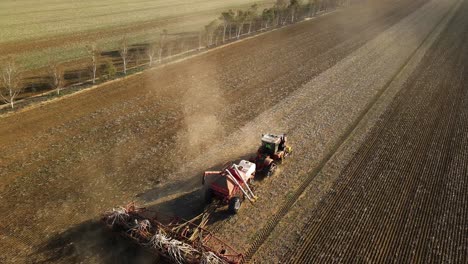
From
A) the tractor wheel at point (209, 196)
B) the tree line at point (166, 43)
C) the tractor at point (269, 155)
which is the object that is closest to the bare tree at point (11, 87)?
the tree line at point (166, 43)

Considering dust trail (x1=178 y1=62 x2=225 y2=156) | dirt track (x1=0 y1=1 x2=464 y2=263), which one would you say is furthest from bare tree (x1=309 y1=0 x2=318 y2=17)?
dust trail (x1=178 y1=62 x2=225 y2=156)

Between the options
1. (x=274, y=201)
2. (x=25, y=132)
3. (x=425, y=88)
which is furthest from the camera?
(x=425, y=88)

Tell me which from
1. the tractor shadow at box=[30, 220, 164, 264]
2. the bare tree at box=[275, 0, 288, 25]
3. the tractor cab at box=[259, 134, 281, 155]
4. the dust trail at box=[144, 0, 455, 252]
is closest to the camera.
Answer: the tractor shadow at box=[30, 220, 164, 264]

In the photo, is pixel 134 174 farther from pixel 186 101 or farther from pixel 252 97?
pixel 252 97

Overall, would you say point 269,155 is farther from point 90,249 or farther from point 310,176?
point 90,249

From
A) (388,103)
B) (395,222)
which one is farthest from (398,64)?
(395,222)

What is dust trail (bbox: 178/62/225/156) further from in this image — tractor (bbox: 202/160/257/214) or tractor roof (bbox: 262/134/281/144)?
tractor (bbox: 202/160/257/214)
